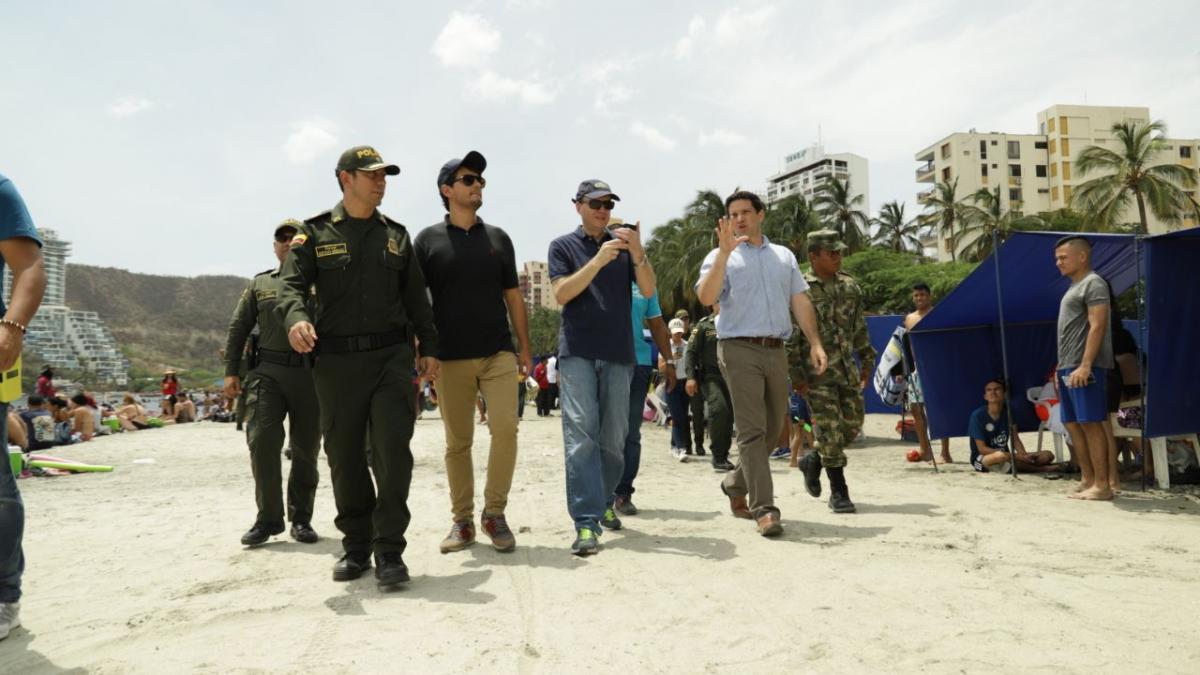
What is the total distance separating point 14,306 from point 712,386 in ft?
20.8

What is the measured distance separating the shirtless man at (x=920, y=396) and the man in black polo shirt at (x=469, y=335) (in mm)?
5868

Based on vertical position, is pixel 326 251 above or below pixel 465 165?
below

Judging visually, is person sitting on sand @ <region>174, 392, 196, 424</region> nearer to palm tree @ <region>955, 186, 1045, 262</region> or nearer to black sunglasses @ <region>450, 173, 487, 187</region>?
black sunglasses @ <region>450, 173, 487, 187</region>

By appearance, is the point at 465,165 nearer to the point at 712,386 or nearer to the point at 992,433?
the point at 712,386

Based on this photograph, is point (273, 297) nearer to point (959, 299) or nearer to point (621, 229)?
point (621, 229)

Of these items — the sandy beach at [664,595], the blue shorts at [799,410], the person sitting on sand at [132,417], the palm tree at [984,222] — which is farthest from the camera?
the palm tree at [984,222]

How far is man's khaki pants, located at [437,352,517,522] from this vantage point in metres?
4.45

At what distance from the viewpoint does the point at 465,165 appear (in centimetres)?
445

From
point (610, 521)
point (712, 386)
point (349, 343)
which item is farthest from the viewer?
point (712, 386)

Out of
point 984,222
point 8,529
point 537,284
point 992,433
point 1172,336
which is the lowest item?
point 992,433

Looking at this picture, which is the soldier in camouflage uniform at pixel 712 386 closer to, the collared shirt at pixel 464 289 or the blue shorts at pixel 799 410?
the blue shorts at pixel 799 410

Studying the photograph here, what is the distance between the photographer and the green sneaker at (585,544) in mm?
4246

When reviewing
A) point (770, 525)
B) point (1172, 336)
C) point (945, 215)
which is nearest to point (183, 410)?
point (770, 525)

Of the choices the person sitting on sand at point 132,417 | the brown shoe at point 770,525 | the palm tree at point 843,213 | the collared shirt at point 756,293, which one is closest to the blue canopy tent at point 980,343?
the collared shirt at point 756,293
